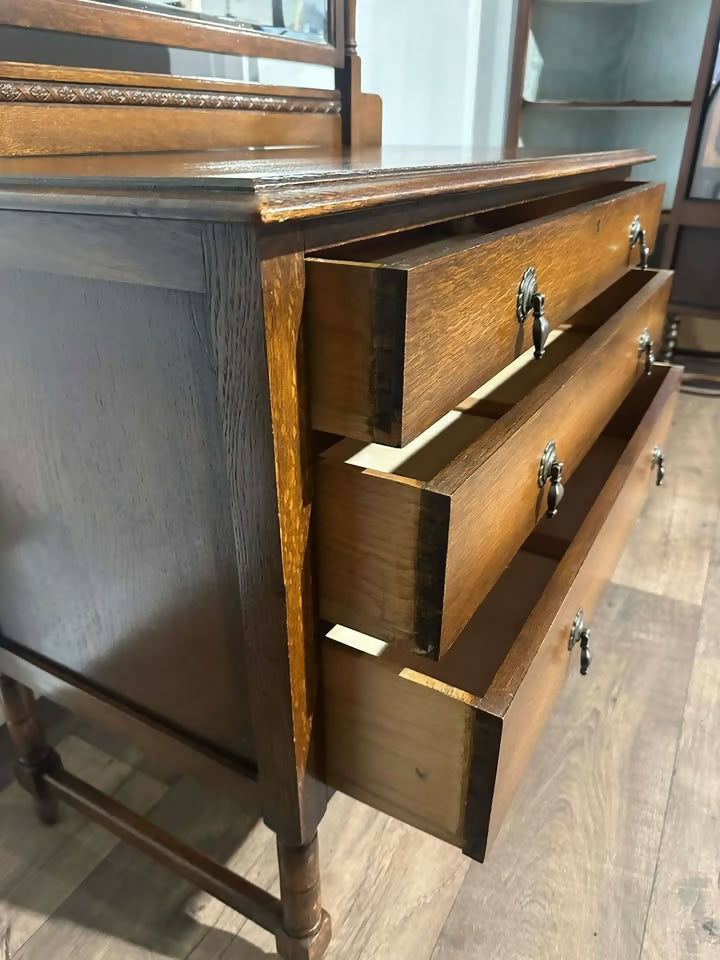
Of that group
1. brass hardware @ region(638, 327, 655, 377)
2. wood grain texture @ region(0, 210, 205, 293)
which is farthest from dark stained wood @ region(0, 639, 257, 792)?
brass hardware @ region(638, 327, 655, 377)

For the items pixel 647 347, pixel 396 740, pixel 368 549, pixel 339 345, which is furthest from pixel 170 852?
pixel 647 347

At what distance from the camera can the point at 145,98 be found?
733 millimetres

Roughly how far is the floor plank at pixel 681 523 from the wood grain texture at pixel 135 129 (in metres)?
0.88

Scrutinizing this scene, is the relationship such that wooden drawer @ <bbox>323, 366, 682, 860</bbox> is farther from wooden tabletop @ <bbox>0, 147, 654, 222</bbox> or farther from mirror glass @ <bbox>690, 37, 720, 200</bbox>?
mirror glass @ <bbox>690, 37, 720, 200</bbox>

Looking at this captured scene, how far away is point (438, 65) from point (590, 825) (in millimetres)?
1646

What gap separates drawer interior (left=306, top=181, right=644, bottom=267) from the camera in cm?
46

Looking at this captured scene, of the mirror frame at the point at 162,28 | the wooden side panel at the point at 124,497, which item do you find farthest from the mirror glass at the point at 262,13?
the wooden side panel at the point at 124,497

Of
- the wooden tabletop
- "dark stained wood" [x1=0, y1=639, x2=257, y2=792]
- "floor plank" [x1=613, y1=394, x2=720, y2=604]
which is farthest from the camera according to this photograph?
"floor plank" [x1=613, y1=394, x2=720, y2=604]

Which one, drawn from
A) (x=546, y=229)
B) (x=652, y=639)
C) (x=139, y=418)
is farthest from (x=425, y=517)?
(x=652, y=639)

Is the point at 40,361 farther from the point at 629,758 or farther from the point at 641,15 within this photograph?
the point at 641,15

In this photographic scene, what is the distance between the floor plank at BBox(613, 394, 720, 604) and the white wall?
95 cm

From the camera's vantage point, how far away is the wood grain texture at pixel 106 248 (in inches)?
15.4

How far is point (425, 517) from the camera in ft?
1.47

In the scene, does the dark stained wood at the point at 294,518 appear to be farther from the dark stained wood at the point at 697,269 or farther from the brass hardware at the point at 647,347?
the dark stained wood at the point at 697,269
